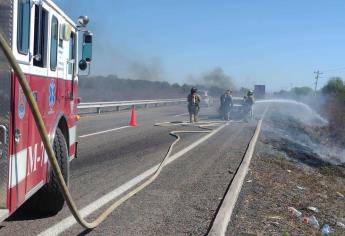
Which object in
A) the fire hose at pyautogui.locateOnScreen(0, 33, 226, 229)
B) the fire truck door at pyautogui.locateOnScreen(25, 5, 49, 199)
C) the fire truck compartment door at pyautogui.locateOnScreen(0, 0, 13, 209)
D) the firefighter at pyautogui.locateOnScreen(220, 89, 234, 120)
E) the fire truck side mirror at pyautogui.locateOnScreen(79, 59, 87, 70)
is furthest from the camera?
the firefighter at pyautogui.locateOnScreen(220, 89, 234, 120)

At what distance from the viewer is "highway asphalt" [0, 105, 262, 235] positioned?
6.04m

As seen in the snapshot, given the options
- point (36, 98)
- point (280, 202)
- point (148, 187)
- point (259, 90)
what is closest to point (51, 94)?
point (36, 98)

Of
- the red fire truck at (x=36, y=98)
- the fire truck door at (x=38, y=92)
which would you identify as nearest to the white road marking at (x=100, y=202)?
the red fire truck at (x=36, y=98)

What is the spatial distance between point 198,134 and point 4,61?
14277 mm

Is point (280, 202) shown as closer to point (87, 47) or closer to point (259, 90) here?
point (87, 47)

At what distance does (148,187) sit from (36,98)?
3671 mm

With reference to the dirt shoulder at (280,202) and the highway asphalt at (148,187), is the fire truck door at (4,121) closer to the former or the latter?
the highway asphalt at (148,187)

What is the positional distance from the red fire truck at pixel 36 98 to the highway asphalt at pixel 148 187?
2.17 ft

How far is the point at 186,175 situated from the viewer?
31.7 ft

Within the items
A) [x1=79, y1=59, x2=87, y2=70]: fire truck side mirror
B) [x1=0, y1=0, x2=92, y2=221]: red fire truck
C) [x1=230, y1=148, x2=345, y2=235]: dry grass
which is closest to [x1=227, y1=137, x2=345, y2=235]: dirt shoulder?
[x1=230, y1=148, x2=345, y2=235]: dry grass

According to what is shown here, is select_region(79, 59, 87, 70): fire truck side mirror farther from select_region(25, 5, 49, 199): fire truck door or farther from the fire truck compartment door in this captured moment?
the fire truck compartment door

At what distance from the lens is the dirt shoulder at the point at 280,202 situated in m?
6.58

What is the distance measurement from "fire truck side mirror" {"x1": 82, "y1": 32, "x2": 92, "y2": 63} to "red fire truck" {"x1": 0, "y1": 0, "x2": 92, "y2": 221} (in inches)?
34.2

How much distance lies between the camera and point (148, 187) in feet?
27.3
